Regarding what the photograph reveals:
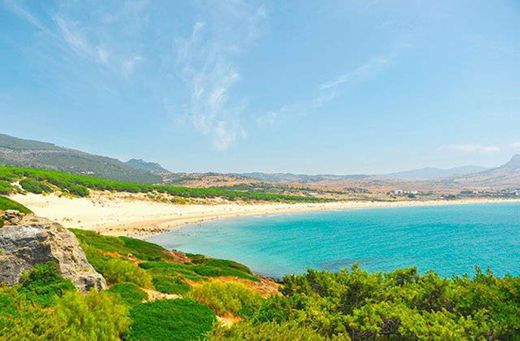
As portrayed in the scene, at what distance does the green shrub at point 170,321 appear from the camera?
28.8ft

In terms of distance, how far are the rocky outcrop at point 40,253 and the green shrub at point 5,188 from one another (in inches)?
2490

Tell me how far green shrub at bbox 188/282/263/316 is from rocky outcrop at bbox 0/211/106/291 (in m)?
3.63

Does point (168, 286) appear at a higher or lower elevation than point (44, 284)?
lower

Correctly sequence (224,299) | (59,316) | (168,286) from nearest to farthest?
(59,316)
(224,299)
(168,286)

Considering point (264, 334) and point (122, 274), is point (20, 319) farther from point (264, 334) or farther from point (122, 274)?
point (122, 274)

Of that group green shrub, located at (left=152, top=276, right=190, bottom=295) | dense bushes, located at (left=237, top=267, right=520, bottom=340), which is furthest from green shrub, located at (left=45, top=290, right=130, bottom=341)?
green shrub, located at (left=152, top=276, right=190, bottom=295)

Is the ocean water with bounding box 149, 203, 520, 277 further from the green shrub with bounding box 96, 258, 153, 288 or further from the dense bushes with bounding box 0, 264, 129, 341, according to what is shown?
the dense bushes with bounding box 0, 264, 129, 341

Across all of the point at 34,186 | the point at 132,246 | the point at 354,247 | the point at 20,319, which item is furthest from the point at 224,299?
the point at 34,186

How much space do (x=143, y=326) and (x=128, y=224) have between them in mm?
62221

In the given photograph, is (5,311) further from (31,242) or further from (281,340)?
(281,340)

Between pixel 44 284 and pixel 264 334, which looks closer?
pixel 264 334

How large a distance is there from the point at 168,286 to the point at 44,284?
5.63 m

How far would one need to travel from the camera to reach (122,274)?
14.8 m

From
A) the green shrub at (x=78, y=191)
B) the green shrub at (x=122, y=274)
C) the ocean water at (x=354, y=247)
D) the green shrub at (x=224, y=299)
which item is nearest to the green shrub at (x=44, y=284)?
the green shrub at (x=122, y=274)
